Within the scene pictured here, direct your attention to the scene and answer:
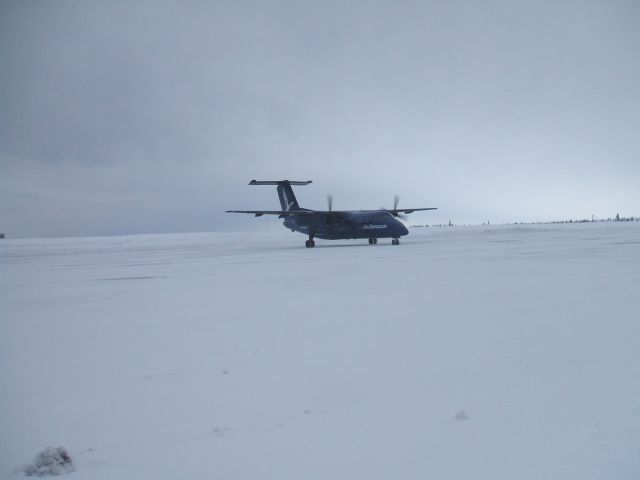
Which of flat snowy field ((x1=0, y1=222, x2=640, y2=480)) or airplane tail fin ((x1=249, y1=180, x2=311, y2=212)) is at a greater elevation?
airplane tail fin ((x1=249, y1=180, x2=311, y2=212))

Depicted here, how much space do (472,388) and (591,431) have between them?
97cm

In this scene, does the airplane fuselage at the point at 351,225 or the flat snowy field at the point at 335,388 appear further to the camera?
the airplane fuselage at the point at 351,225

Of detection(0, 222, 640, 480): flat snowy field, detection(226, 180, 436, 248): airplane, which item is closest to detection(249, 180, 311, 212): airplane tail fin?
detection(226, 180, 436, 248): airplane

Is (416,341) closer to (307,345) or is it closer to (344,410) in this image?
(307,345)

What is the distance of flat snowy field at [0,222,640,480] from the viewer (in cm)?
279

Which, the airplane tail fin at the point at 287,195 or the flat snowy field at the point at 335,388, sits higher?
the airplane tail fin at the point at 287,195

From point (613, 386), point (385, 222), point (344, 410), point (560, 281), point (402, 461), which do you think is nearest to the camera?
point (402, 461)

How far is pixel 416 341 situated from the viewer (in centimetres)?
524

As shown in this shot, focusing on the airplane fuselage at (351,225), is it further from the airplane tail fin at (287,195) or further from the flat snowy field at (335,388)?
the flat snowy field at (335,388)

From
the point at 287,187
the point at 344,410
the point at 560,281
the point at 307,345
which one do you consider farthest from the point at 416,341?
the point at 287,187

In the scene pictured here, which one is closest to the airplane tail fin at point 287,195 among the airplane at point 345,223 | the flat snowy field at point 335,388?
the airplane at point 345,223

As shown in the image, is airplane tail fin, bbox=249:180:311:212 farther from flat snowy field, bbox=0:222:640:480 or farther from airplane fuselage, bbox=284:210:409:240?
flat snowy field, bbox=0:222:640:480

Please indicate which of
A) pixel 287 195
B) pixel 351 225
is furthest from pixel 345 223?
pixel 287 195

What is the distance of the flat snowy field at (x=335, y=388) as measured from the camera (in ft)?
9.14
